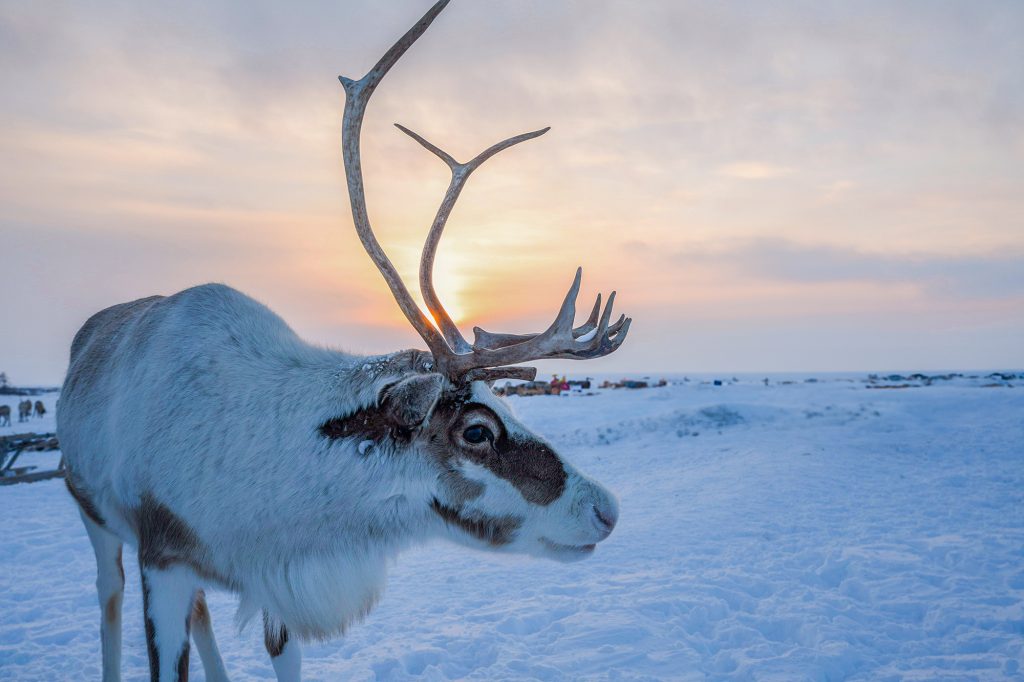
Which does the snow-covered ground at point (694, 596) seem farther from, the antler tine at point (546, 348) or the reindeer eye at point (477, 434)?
the antler tine at point (546, 348)

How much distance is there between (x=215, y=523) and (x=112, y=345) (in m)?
1.67

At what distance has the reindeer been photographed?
10.3ft

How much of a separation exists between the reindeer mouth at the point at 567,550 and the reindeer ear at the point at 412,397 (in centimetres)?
92

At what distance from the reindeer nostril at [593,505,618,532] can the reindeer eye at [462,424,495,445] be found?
63 centimetres

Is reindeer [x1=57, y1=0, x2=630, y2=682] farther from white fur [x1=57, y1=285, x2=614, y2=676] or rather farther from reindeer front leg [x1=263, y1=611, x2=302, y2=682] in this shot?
reindeer front leg [x1=263, y1=611, x2=302, y2=682]

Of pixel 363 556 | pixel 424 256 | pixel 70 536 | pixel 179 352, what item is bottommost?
pixel 70 536

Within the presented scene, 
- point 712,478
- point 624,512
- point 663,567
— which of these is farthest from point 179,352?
point 712,478

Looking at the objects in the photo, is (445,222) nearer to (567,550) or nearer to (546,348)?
(546,348)

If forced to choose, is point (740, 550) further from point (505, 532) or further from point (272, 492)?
point (272, 492)

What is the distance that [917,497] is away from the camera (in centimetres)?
967

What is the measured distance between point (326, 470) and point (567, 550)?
50.1 inches

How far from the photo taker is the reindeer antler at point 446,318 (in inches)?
128

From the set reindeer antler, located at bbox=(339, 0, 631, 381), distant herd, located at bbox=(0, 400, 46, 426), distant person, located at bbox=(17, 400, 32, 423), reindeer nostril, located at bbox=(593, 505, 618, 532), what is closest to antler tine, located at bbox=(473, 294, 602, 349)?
reindeer antler, located at bbox=(339, 0, 631, 381)

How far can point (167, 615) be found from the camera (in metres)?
3.23
